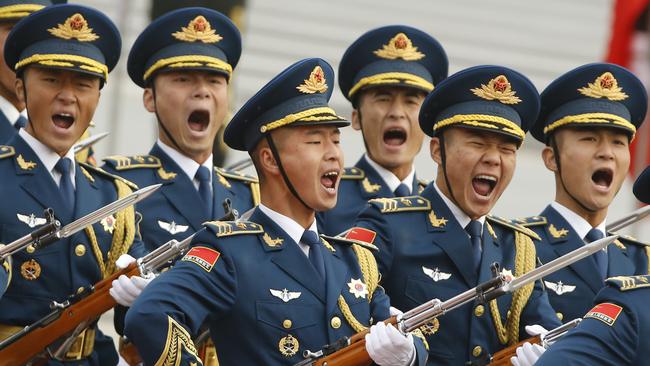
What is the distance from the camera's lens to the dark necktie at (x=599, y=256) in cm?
975

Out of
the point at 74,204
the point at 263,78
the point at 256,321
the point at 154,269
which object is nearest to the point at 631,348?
the point at 256,321

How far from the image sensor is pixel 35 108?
9133mm

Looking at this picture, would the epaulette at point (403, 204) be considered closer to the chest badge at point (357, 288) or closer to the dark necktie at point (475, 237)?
the dark necktie at point (475, 237)

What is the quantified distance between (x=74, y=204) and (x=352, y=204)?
74.8 inches

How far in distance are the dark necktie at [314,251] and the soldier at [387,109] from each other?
2.17m

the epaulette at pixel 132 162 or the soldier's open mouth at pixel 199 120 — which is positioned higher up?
the soldier's open mouth at pixel 199 120

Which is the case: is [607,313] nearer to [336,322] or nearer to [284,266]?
[336,322]

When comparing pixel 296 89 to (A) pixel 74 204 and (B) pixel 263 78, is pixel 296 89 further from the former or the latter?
(B) pixel 263 78

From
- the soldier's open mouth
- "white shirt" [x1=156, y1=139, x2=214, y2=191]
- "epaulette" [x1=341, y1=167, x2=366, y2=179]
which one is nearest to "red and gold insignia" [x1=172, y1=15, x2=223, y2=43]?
the soldier's open mouth

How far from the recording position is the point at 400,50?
35.8ft

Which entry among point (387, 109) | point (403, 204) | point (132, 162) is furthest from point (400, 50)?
point (403, 204)

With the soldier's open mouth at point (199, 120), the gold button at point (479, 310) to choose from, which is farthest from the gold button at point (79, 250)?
the gold button at point (479, 310)

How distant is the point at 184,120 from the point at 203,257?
90.0 inches

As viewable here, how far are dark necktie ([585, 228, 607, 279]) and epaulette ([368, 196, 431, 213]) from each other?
1154 mm
